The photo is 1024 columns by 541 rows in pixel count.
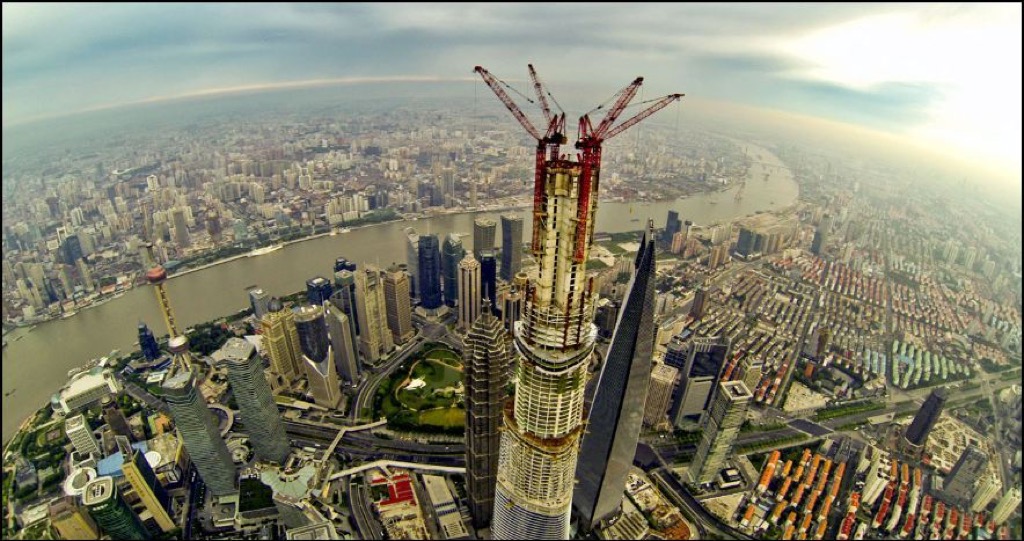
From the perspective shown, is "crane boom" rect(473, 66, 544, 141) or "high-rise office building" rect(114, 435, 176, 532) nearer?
"crane boom" rect(473, 66, 544, 141)

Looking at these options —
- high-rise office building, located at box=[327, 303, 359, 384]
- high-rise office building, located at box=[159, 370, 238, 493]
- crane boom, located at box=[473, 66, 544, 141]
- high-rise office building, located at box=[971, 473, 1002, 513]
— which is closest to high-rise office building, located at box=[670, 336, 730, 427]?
high-rise office building, located at box=[971, 473, 1002, 513]

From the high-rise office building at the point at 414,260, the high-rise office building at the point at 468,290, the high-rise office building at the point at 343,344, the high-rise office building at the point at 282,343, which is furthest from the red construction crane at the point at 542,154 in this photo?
the high-rise office building at the point at 414,260

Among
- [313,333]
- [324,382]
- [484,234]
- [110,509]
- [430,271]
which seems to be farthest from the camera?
[484,234]

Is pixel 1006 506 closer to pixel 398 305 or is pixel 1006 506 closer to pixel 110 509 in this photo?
pixel 398 305

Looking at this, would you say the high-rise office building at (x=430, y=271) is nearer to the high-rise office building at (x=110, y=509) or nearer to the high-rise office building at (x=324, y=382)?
the high-rise office building at (x=324, y=382)

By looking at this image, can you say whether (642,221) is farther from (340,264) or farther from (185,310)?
(185,310)

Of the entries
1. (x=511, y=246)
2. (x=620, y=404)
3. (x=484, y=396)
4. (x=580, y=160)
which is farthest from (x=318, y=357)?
(x=580, y=160)

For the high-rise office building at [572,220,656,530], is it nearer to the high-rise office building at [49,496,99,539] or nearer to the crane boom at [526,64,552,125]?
the crane boom at [526,64,552,125]
